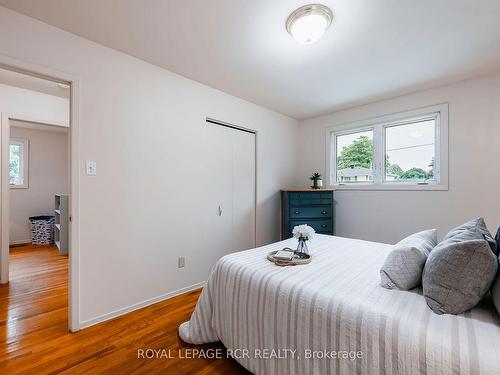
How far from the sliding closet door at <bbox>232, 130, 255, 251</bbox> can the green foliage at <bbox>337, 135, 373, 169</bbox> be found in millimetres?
1443

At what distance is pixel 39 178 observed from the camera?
16.0ft

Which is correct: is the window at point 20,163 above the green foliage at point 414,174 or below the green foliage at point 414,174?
above

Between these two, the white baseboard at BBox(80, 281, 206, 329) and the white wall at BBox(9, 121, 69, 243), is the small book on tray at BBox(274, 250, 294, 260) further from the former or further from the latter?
the white wall at BBox(9, 121, 69, 243)

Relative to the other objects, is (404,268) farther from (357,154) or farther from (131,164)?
(357,154)

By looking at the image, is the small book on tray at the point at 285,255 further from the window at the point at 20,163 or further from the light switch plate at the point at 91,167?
the window at the point at 20,163

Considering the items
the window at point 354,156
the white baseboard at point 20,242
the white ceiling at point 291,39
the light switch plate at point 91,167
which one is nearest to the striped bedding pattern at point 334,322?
the light switch plate at point 91,167

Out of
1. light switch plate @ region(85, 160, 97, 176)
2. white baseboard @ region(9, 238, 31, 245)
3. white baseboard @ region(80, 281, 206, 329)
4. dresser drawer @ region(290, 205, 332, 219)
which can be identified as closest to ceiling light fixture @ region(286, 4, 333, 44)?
light switch plate @ region(85, 160, 97, 176)

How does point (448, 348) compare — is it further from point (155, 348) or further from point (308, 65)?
point (308, 65)

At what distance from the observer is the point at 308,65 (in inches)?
89.4

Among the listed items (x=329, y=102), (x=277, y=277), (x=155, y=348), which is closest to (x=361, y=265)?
(x=277, y=277)

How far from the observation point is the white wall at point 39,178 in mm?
4582

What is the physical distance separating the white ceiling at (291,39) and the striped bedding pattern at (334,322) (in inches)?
68.1

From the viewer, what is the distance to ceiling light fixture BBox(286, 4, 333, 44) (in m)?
1.53

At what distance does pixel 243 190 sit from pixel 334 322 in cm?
235
